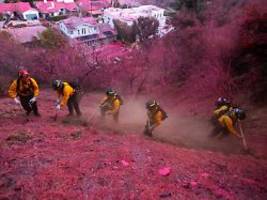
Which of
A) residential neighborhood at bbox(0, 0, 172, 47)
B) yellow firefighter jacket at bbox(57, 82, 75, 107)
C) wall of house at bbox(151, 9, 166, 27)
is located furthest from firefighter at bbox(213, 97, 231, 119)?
wall of house at bbox(151, 9, 166, 27)

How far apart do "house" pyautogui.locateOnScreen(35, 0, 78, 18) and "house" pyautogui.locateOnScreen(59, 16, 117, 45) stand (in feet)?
43.8

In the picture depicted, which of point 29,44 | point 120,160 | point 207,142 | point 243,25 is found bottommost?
point 29,44

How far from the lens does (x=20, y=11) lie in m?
56.5

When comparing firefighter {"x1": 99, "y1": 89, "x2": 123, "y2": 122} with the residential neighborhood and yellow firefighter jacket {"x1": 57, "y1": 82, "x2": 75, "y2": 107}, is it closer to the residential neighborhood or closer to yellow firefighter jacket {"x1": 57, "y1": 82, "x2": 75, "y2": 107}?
yellow firefighter jacket {"x1": 57, "y1": 82, "x2": 75, "y2": 107}

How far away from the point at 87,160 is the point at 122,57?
2027 cm

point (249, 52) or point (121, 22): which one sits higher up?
point (249, 52)

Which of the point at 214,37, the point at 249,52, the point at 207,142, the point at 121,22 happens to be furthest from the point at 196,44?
the point at 121,22

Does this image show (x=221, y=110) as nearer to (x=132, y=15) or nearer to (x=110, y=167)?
(x=110, y=167)

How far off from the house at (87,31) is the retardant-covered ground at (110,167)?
121ft

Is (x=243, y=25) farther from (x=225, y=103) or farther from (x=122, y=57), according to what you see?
(x=122, y=57)

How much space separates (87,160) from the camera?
26.4 feet

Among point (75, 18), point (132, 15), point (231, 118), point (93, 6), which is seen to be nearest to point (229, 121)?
point (231, 118)

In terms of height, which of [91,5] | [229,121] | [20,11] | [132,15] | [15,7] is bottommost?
[20,11]

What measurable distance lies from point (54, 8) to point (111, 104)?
5269cm
